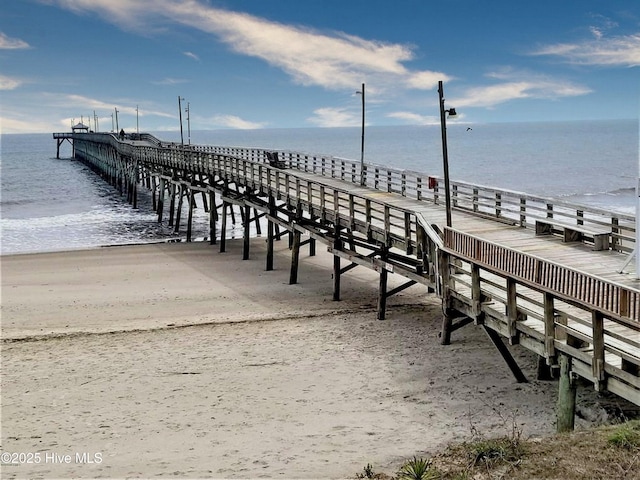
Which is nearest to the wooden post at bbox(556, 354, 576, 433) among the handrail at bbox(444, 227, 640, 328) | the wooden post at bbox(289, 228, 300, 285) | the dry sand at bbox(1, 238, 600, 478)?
the dry sand at bbox(1, 238, 600, 478)

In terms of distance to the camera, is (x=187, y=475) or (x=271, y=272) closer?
(x=187, y=475)

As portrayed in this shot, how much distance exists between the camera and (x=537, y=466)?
24.2 feet

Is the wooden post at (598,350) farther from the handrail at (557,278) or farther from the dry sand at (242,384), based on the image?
the dry sand at (242,384)

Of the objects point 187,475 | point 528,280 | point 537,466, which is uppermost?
point 528,280

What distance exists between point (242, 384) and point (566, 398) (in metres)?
5.82

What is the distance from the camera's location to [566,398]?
31.2 feet

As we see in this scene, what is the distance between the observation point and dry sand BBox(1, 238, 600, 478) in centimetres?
965

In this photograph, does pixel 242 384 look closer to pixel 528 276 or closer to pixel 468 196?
pixel 528 276

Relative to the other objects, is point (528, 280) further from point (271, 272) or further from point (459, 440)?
point (271, 272)

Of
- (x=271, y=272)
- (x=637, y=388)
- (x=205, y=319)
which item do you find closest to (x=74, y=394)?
(x=205, y=319)

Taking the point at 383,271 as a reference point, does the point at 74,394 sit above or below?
below

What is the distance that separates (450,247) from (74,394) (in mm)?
7464

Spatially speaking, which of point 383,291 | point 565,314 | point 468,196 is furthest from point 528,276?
point 468,196

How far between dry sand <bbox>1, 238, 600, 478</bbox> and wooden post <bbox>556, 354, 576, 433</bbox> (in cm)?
40
